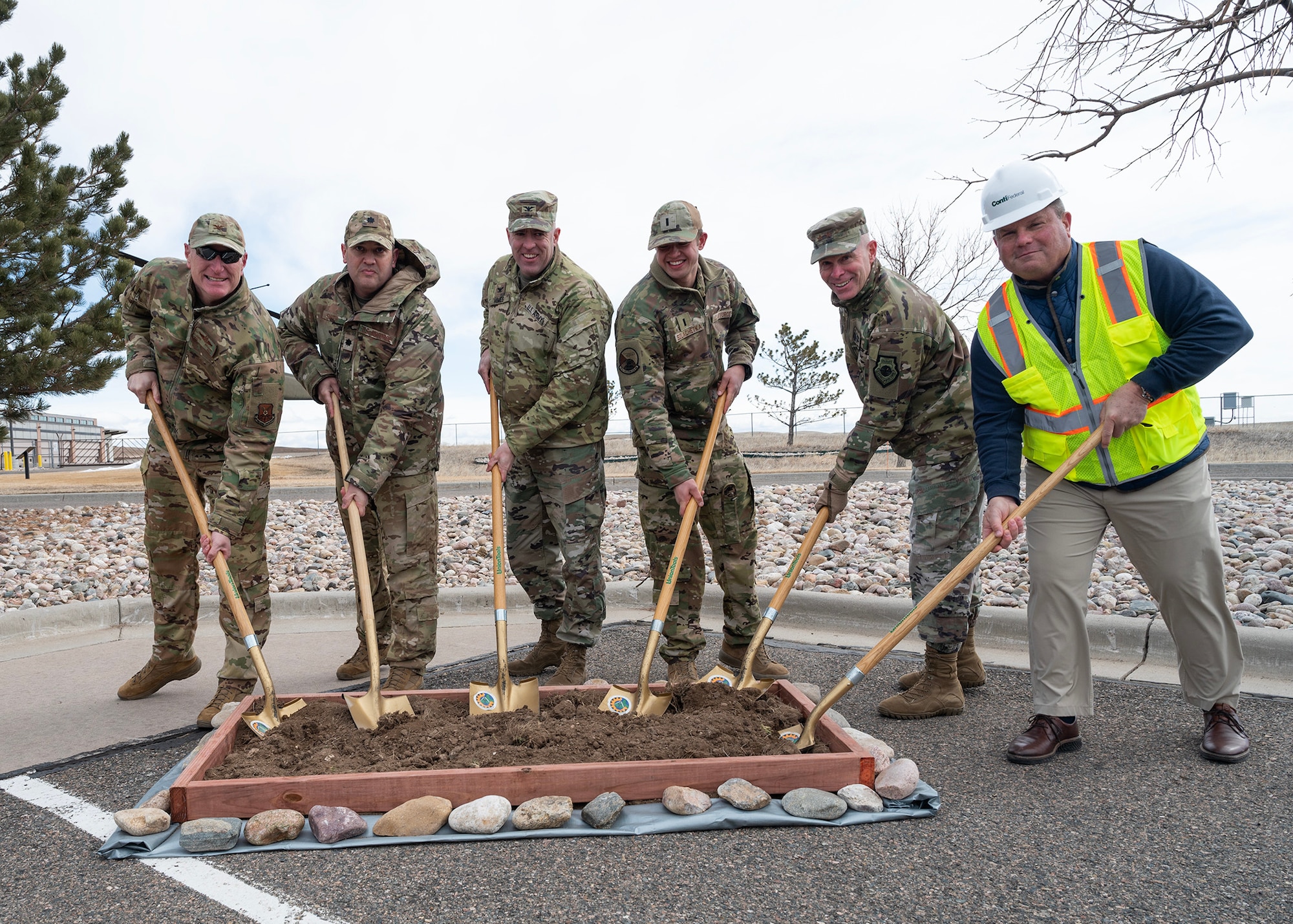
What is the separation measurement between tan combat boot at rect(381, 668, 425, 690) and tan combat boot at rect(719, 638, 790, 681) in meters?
1.51

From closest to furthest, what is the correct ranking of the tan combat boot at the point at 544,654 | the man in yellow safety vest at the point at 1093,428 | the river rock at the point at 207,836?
the river rock at the point at 207,836 < the man in yellow safety vest at the point at 1093,428 < the tan combat boot at the point at 544,654

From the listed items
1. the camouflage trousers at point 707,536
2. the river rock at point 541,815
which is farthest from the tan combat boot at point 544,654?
the river rock at point 541,815

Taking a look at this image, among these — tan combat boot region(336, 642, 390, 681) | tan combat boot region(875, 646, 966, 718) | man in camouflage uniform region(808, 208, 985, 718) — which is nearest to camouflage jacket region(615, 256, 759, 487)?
man in camouflage uniform region(808, 208, 985, 718)

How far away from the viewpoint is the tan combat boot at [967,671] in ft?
14.4

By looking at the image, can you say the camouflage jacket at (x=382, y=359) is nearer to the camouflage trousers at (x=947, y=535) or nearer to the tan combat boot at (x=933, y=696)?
the camouflage trousers at (x=947, y=535)

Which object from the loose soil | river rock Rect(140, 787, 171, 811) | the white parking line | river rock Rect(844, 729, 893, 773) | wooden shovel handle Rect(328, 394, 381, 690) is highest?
wooden shovel handle Rect(328, 394, 381, 690)

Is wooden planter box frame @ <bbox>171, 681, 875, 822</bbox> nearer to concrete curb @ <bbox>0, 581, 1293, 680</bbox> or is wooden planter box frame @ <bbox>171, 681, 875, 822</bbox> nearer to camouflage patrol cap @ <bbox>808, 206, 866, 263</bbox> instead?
camouflage patrol cap @ <bbox>808, 206, 866, 263</bbox>

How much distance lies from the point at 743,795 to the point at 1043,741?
1294 mm

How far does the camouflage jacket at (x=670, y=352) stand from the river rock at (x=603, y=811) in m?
1.56

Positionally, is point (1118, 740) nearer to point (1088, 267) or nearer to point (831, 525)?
point (1088, 267)

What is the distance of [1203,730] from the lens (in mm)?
3594

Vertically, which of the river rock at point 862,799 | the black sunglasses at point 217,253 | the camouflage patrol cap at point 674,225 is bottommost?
the river rock at point 862,799

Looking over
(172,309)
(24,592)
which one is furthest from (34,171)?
(172,309)

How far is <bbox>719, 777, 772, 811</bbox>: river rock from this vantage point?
2914 millimetres
